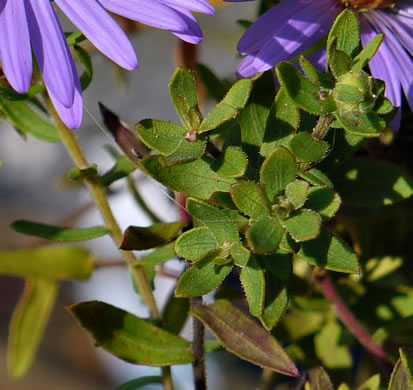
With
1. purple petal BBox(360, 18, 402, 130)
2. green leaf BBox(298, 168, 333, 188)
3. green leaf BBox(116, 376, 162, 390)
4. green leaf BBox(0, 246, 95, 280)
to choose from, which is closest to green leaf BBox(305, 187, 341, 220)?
green leaf BBox(298, 168, 333, 188)

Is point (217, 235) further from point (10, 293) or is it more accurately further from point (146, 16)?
point (10, 293)

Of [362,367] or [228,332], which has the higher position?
[228,332]

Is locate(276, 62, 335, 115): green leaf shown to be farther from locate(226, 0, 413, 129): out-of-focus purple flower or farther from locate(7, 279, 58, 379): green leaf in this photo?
locate(7, 279, 58, 379): green leaf

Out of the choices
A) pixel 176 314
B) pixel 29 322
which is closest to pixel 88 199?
pixel 29 322

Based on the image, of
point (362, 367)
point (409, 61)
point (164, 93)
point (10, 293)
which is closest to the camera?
point (409, 61)

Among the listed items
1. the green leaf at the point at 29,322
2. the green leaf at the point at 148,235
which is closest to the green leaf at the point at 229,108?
the green leaf at the point at 148,235

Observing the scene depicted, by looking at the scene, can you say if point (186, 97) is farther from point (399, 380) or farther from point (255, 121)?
point (399, 380)

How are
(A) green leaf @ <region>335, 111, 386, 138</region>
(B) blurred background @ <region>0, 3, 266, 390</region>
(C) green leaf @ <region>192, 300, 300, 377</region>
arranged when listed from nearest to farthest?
(A) green leaf @ <region>335, 111, 386, 138</region>
(C) green leaf @ <region>192, 300, 300, 377</region>
(B) blurred background @ <region>0, 3, 266, 390</region>

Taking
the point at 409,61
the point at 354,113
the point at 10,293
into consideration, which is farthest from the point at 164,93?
the point at 354,113
